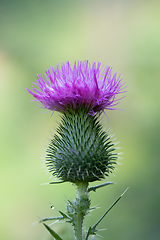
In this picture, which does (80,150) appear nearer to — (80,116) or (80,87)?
(80,116)

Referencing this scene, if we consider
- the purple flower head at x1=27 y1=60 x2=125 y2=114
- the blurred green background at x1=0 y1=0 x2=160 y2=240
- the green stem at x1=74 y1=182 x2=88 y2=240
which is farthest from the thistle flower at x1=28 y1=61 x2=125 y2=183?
the blurred green background at x1=0 y1=0 x2=160 y2=240

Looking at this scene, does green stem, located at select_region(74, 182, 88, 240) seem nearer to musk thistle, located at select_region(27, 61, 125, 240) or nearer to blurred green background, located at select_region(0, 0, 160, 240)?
musk thistle, located at select_region(27, 61, 125, 240)

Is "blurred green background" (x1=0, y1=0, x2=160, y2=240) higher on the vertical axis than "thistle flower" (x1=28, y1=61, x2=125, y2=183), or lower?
higher

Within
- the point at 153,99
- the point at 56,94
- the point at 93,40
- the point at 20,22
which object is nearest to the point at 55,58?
the point at 93,40

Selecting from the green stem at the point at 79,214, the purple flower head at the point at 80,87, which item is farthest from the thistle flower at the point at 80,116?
the green stem at the point at 79,214

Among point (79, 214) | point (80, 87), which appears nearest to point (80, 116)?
point (80, 87)

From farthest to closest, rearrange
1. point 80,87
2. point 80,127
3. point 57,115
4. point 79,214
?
point 57,115, point 80,127, point 80,87, point 79,214

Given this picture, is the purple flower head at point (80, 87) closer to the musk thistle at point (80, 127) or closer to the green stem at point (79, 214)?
the musk thistle at point (80, 127)
